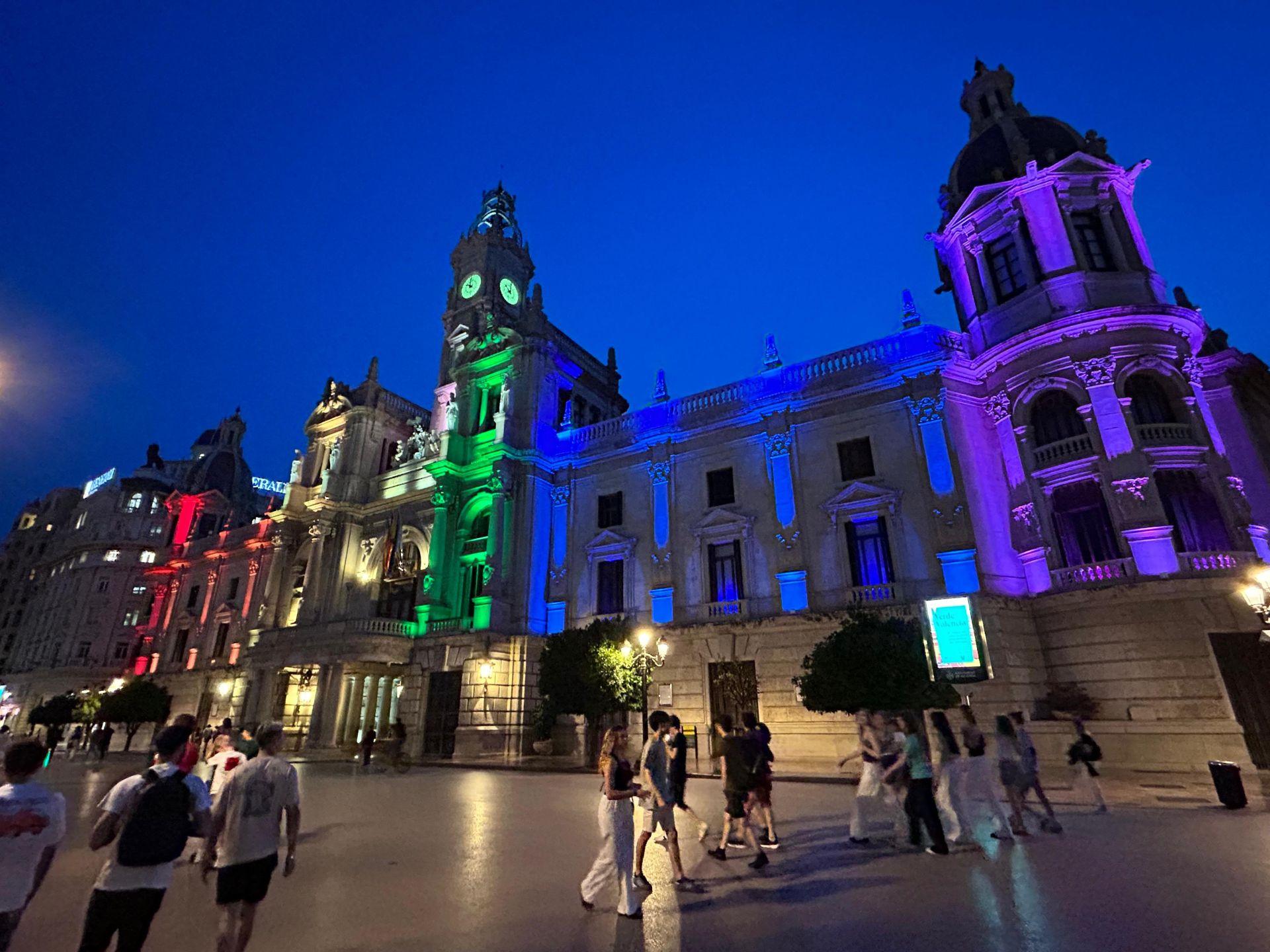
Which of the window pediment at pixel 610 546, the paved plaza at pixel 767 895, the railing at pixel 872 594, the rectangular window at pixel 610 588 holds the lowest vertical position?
the paved plaza at pixel 767 895

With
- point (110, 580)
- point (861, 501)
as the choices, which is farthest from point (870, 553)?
point (110, 580)

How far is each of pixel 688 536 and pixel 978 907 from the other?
20.1m

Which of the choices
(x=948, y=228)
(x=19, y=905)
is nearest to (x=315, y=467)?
(x=948, y=228)

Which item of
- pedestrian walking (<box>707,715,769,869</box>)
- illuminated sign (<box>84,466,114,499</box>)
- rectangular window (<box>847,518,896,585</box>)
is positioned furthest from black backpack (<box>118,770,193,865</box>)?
illuminated sign (<box>84,466,114,499</box>)

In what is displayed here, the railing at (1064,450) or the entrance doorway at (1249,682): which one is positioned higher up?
the railing at (1064,450)

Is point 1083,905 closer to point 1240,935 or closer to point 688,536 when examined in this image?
point 1240,935

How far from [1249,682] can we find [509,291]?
123 ft

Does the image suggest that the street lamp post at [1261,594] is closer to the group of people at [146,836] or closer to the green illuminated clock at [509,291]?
the group of people at [146,836]

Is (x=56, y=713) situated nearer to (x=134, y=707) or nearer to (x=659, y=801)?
(x=134, y=707)

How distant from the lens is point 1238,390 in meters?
22.7

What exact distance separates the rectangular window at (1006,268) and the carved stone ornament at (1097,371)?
13.5ft

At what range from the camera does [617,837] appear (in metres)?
6.14

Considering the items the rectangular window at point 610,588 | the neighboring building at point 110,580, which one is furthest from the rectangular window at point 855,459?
the neighboring building at point 110,580

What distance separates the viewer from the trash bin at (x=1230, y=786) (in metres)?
Result: 11.1
